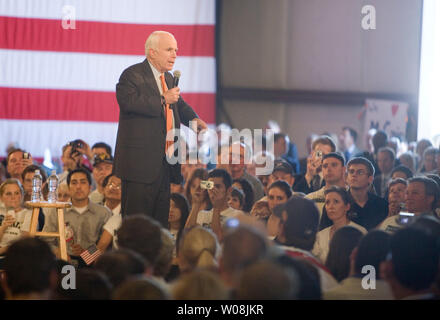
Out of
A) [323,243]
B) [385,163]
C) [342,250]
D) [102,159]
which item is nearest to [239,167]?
[102,159]

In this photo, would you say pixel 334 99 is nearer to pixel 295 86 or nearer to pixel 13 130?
pixel 295 86

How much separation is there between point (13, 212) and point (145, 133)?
5.63 ft

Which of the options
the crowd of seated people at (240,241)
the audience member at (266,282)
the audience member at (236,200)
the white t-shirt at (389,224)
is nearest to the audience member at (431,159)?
the crowd of seated people at (240,241)

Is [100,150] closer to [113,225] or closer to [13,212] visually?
[13,212]

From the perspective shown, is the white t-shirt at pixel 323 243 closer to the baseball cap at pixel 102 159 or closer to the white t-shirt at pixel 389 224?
the white t-shirt at pixel 389 224

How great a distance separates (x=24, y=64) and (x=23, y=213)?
440 centimetres

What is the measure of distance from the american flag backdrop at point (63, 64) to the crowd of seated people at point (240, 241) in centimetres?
297

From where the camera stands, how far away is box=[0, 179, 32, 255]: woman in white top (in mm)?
4617

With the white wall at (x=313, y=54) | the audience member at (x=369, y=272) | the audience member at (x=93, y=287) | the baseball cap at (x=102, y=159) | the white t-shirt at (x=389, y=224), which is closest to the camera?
the audience member at (x=93, y=287)

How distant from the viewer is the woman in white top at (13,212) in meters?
4.62

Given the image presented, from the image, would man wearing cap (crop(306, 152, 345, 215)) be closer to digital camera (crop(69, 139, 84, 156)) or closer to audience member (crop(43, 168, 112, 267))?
audience member (crop(43, 168, 112, 267))

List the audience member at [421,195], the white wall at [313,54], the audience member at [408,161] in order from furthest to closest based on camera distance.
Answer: the white wall at [313,54] → the audience member at [408,161] → the audience member at [421,195]

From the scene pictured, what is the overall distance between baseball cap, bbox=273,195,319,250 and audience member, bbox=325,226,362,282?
0.47 feet

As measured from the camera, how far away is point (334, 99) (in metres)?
9.93
